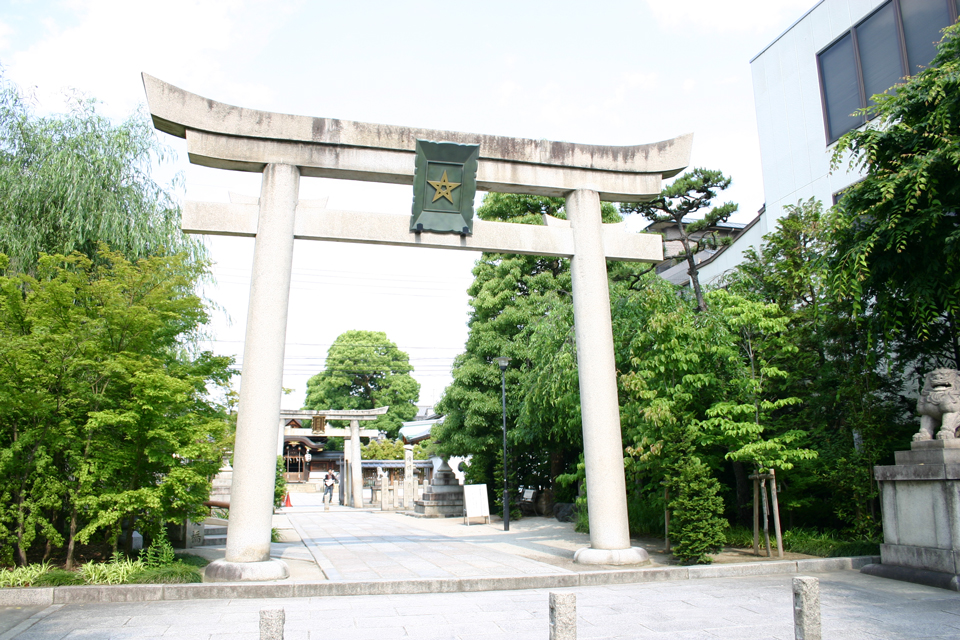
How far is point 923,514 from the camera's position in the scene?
8977 mm

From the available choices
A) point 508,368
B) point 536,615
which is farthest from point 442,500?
point 536,615

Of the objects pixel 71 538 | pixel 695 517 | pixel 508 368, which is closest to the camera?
pixel 71 538

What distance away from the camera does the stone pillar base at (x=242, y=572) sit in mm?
8633

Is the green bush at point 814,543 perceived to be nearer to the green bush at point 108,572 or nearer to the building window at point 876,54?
the building window at point 876,54

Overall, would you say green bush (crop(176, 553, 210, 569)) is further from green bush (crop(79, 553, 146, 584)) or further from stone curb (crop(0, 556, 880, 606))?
stone curb (crop(0, 556, 880, 606))

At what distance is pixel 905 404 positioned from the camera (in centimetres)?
1249

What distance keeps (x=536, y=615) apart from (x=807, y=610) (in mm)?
3148

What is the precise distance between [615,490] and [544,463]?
13.2m

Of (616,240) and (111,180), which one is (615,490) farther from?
(111,180)

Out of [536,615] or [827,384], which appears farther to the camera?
[827,384]

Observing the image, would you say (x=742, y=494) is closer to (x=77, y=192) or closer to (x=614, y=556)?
(x=614, y=556)

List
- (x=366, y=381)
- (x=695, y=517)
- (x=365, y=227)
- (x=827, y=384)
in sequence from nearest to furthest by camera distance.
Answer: (x=695, y=517) → (x=365, y=227) → (x=827, y=384) → (x=366, y=381)

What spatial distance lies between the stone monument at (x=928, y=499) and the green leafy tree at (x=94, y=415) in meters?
10.0

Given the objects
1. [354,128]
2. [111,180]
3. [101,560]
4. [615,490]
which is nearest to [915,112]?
[615,490]
